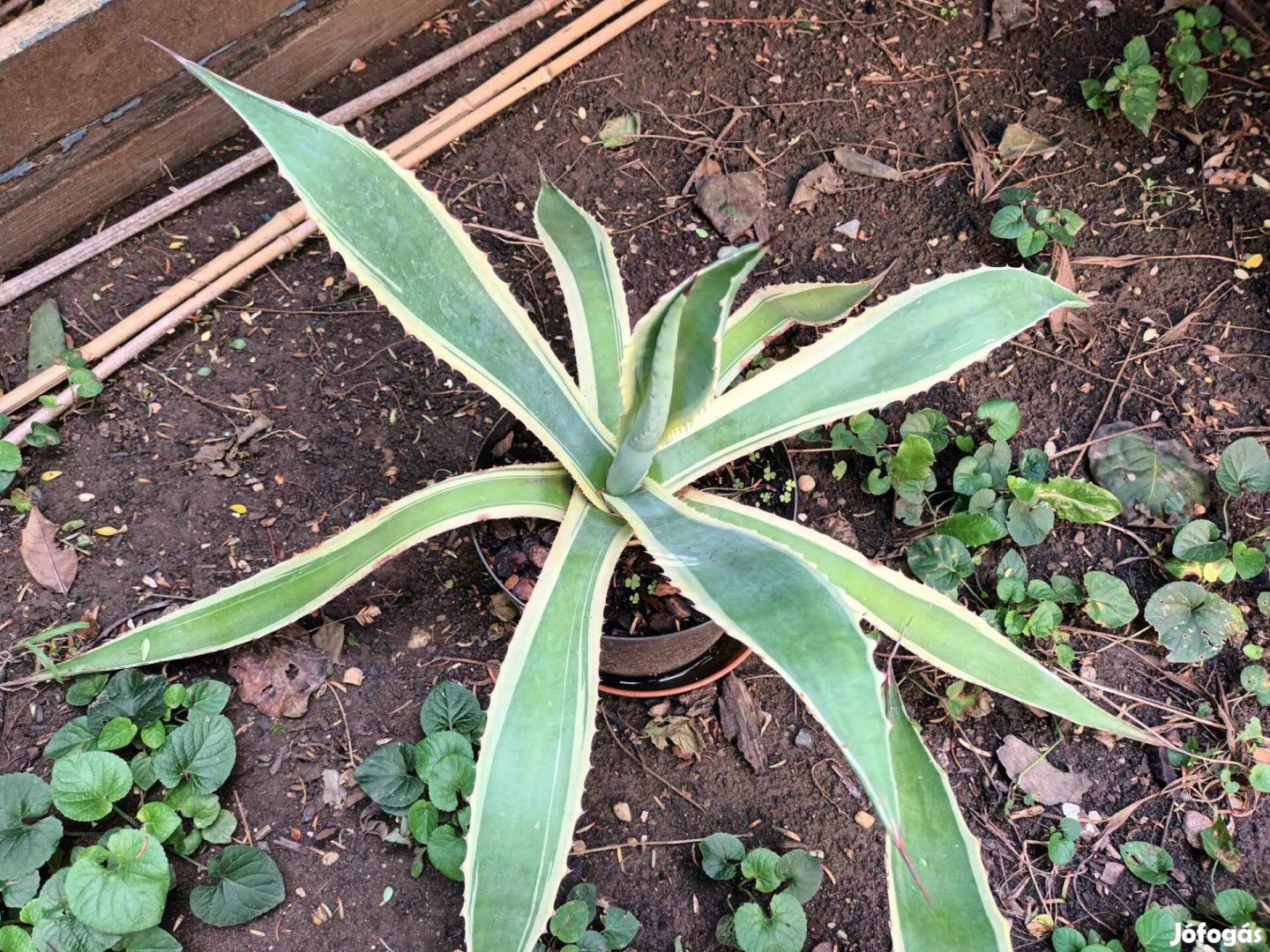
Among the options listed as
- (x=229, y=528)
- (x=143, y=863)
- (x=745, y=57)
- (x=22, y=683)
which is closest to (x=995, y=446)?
(x=745, y=57)

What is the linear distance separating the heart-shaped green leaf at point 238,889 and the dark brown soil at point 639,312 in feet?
0.14

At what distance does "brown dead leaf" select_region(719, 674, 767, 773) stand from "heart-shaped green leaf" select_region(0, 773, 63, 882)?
38.1 inches

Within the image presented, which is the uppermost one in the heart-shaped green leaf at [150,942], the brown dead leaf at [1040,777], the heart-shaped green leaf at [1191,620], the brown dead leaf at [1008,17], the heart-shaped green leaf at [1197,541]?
the brown dead leaf at [1008,17]

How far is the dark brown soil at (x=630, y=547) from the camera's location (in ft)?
4.36

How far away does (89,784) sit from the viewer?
1.18 meters

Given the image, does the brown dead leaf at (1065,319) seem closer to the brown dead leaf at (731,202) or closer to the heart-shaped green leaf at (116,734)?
the brown dead leaf at (731,202)

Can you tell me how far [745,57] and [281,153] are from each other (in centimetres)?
119

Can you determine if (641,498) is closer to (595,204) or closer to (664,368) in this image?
(664,368)

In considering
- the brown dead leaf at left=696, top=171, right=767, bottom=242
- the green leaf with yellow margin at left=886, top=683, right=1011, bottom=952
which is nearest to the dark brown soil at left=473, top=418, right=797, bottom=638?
the green leaf with yellow margin at left=886, top=683, right=1011, bottom=952

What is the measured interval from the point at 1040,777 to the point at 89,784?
142 centimetres

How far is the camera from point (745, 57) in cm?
193

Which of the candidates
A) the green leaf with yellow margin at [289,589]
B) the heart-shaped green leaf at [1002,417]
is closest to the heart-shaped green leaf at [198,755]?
the green leaf with yellow margin at [289,589]

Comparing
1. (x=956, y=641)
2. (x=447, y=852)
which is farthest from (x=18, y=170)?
(x=956, y=641)

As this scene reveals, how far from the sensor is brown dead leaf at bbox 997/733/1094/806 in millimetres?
1393
